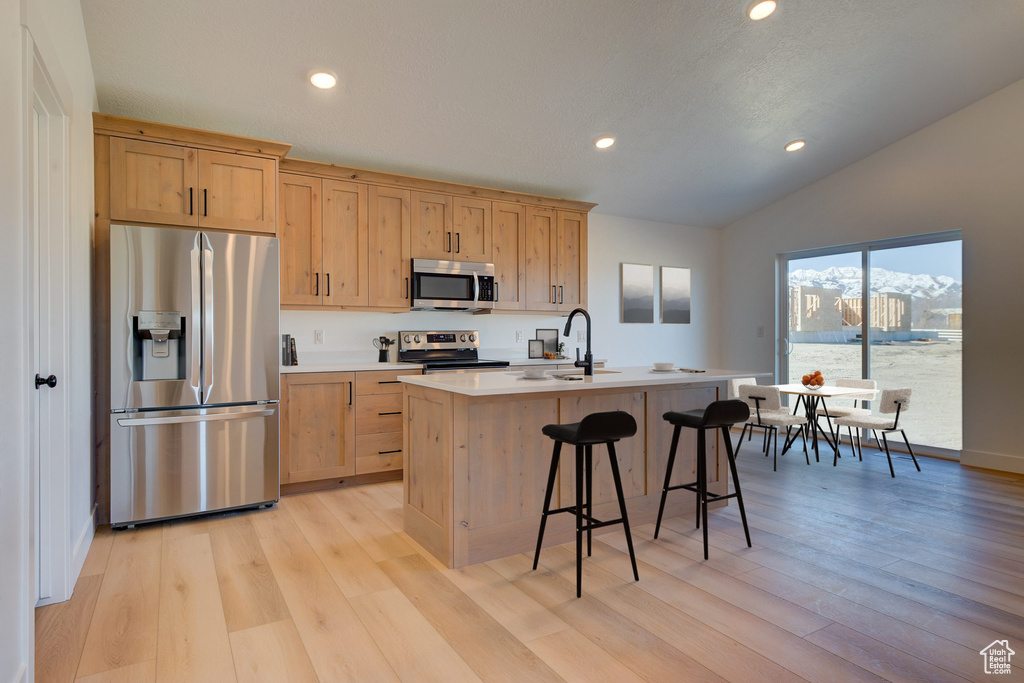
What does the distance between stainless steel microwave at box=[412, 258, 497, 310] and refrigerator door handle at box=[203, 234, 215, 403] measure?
1.57 m

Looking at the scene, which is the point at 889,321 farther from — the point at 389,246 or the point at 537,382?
the point at 389,246

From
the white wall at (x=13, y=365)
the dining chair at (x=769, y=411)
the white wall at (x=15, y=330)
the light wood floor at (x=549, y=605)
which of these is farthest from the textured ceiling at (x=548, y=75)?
the light wood floor at (x=549, y=605)

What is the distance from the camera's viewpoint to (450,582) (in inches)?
97.4

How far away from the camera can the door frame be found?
2.27 metres

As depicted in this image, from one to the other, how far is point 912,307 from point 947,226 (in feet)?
2.50

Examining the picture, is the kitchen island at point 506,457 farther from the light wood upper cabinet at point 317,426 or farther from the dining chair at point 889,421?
the dining chair at point 889,421

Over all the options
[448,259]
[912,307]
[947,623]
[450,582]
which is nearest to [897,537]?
[947,623]

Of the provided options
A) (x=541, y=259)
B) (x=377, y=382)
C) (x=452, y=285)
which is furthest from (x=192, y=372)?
(x=541, y=259)

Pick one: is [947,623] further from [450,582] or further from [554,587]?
[450,582]

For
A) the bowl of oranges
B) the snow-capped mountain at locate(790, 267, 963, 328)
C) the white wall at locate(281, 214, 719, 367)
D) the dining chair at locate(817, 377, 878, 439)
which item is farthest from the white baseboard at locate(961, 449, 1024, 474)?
the white wall at locate(281, 214, 719, 367)

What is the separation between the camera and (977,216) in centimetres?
462

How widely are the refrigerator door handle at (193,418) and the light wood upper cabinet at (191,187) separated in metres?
1.17

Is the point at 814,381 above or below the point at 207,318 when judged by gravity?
below

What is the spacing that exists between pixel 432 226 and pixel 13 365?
3.31 meters
